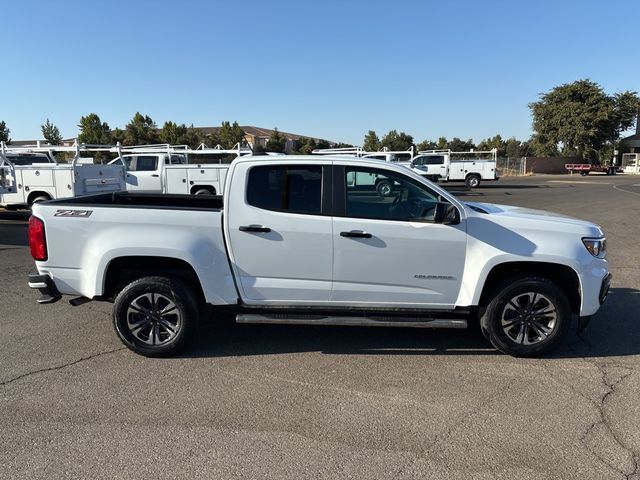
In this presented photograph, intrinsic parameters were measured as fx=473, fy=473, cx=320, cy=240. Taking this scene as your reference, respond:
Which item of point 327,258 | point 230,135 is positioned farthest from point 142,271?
point 230,135

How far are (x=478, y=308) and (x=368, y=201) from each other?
4.68ft

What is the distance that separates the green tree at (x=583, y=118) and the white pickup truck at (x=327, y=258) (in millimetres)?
57770

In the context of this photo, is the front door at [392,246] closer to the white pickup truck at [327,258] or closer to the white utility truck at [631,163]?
the white pickup truck at [327,258]

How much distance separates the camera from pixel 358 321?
429 centimetres

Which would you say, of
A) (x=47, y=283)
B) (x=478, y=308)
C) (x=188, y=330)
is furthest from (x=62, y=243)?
(x=478, y=308)

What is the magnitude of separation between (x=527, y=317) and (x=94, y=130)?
5465cm

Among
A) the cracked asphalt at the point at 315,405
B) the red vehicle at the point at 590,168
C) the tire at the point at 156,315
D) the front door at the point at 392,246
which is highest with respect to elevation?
the red vehicle at the point at 590,168

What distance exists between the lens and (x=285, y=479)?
2.73 m

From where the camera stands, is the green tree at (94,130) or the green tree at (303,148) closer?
the green tree at (303,148)

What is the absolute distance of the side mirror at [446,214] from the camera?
13.4 feet

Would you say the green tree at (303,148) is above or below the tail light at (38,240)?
above

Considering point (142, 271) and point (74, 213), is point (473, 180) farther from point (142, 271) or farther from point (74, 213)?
point (74, 213)

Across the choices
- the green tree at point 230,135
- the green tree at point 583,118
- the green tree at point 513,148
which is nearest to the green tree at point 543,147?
the green tree at point 583,118

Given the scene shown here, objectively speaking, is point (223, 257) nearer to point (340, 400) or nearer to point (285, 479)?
point (340, 400)
